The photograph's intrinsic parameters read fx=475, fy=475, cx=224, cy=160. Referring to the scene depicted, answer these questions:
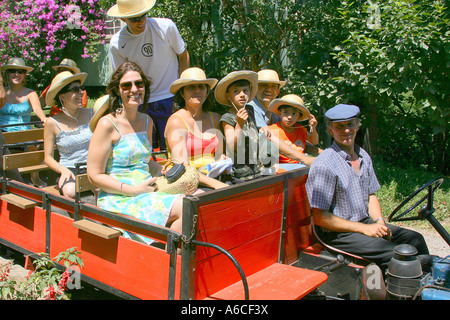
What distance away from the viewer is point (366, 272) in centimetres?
301

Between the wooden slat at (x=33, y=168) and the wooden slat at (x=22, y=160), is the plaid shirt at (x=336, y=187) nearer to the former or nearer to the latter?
the wooden slat at (x=22, y=160)

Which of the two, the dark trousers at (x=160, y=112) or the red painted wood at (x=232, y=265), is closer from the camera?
the red painted wood at (x=232, y=265)

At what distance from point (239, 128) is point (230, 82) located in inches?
15.6

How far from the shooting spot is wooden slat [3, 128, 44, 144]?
16.0 feet

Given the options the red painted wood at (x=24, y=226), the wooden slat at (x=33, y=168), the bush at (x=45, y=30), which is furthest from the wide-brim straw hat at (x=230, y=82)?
the bush at (x=45, y=30)

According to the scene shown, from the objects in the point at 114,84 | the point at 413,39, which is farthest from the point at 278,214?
the point at 413,39

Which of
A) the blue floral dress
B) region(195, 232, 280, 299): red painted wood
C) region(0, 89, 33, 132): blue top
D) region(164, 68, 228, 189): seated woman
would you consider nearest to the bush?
region(0, 89, 33, 132): blue top

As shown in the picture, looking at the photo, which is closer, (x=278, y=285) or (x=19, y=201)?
(x=278, y=285)

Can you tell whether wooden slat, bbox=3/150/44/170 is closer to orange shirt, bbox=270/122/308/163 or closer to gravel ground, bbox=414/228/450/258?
orange shirt, bbox=270/122/308/163

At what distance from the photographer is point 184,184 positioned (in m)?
3.21

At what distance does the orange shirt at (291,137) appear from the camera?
4402 mm

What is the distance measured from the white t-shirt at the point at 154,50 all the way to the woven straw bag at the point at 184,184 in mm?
1549

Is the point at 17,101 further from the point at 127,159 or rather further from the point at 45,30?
the point at 45,30

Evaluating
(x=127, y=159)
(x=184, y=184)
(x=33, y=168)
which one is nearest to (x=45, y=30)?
(x=33, y=168)
